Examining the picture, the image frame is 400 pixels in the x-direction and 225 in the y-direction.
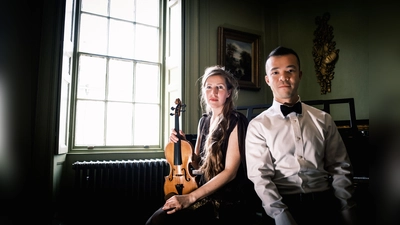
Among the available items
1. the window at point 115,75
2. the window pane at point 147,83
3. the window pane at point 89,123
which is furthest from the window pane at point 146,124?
the window pane at point 89,123

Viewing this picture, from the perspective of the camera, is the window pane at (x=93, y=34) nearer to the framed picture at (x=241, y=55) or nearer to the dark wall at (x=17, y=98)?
the framed picture at (x=241, y=55)

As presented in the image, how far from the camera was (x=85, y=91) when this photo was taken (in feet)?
11.4

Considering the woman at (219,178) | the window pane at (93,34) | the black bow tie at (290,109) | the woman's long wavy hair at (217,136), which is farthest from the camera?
the window pane at (93,34)

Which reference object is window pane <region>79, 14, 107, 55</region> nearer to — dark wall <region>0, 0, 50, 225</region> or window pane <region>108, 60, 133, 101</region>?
window pane <region>108, 60, 133, 101</region>

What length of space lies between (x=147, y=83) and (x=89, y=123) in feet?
3.06

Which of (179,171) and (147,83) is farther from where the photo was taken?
(147,83)

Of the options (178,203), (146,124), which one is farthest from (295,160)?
(146,124)

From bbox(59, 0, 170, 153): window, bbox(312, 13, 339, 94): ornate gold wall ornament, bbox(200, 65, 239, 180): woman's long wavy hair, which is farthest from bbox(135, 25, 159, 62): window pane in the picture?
bbox(200, 65, 239, 180): woman's long wavy hair

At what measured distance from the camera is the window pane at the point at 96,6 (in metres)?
3.56

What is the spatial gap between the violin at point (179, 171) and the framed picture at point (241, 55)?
92.7 inches

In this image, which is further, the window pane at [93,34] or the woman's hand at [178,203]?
the window pane at [93,34]

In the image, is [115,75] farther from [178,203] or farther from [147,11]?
[178,203]

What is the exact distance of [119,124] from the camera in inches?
144

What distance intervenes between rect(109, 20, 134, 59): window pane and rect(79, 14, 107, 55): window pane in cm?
10
